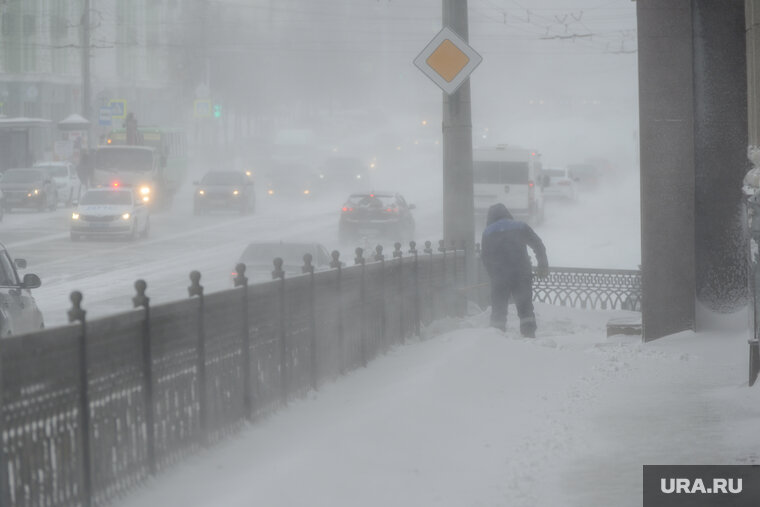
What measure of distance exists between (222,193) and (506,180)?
39.1 feet

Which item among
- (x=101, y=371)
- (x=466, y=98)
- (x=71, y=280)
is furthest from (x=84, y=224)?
(x=101, y=371)

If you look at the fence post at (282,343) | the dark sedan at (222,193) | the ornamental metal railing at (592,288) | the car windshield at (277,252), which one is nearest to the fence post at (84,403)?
the fence post at (282,343)

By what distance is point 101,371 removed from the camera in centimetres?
664

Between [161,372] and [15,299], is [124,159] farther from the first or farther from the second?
[161,372]

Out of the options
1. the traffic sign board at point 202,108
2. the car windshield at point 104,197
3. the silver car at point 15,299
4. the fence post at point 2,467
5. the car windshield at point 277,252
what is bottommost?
the fence post at point 2,467

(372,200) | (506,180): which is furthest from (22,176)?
(506,180)

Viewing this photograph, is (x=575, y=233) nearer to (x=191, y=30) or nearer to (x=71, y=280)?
(x=71, y=280)

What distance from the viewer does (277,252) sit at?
20.8m

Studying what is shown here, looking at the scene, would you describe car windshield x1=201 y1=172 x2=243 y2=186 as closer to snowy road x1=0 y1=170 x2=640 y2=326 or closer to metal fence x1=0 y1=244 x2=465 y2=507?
snowy road x1=0 y1=170 x2=640 y2=326

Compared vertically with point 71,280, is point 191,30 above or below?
above

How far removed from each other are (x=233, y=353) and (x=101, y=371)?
1.85 m

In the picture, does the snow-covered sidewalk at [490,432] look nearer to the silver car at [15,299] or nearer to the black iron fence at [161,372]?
the black iron fence at [161,372]

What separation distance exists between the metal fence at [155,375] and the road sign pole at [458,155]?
16.4ft

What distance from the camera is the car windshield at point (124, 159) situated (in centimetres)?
4519
